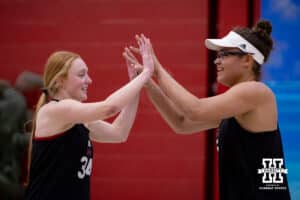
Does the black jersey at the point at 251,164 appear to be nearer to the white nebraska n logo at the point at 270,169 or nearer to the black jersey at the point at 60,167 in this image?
the white nebraska n logo at the point at 270,169

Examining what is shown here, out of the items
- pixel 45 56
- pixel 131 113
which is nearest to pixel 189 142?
pixel 45 56

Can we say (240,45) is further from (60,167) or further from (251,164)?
(60,167)

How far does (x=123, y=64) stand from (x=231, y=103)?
8.07 ft

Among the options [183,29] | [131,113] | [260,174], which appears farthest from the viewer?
[183,29]

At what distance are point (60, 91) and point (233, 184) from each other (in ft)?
3.27

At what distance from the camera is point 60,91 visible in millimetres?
3754

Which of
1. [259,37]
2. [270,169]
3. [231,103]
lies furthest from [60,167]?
[259,37]

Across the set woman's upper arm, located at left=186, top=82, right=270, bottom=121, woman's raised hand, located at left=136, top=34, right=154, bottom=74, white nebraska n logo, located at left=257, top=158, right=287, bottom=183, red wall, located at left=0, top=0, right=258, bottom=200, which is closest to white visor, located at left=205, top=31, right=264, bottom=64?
woman's upper arm, located at left=186, top=82, right=270, bottom=121

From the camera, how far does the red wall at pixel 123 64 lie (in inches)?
233

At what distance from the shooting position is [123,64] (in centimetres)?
600

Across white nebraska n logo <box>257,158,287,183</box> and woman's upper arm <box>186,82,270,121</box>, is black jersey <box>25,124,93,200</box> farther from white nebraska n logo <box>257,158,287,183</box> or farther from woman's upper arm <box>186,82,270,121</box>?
white nebraska n logo <box>257,158,287,183</box>

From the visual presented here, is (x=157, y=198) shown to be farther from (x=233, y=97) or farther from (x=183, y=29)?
(x=233, y=97)

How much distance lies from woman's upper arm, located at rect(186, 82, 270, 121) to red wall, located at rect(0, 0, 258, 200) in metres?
2.20

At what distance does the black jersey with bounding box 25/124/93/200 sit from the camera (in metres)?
3.60
